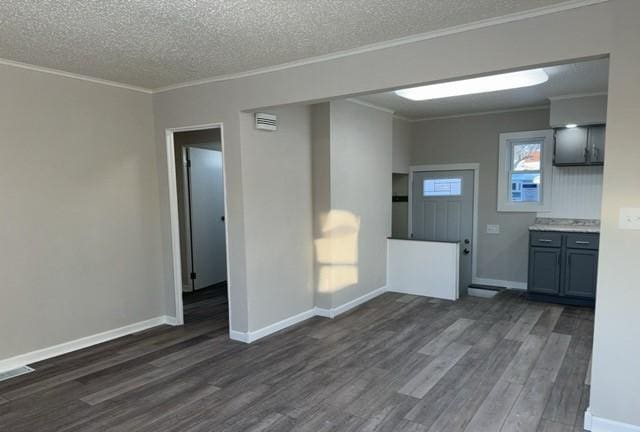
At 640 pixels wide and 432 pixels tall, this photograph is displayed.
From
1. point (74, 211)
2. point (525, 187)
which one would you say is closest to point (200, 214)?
point (74, 211)

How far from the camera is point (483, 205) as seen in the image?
6.23 metres

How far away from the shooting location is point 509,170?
602 centimetres

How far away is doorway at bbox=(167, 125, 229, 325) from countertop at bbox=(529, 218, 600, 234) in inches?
Result: 169

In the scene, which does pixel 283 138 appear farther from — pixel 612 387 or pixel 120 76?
pixel 612 387

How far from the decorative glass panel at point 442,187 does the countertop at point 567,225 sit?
1.24 m

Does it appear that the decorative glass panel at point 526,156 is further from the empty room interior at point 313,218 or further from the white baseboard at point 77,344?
the white baseboard at point 77,344

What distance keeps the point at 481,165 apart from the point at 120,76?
496 cm

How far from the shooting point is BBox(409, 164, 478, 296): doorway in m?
6.33

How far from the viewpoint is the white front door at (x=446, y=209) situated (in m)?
6.36

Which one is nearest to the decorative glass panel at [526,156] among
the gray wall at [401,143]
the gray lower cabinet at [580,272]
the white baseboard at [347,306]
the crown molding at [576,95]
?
the crown molding at [576,95]

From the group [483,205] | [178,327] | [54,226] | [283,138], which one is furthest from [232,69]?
[483,205]

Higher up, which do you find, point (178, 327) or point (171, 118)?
point (171, 118)

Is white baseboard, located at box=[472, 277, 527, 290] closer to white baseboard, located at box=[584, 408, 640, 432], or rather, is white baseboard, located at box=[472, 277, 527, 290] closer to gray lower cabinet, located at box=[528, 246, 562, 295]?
gray lower cabinet, located at box=[528, 246, 562, 295]

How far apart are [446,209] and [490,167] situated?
0.91 m
